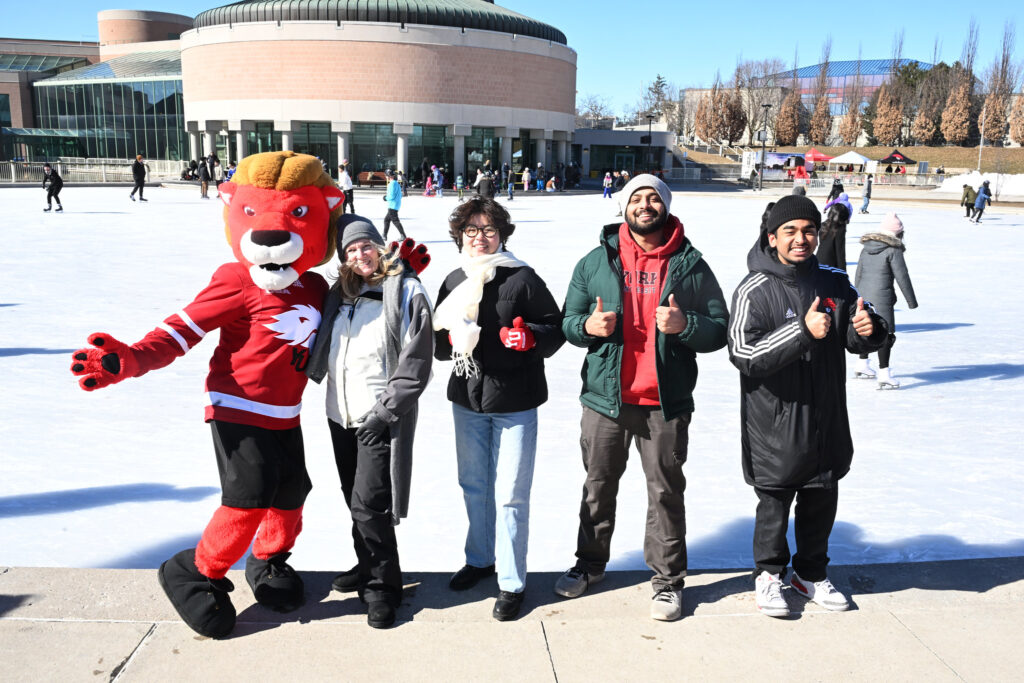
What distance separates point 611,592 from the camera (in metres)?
3.27

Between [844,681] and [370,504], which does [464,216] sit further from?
[844,681]

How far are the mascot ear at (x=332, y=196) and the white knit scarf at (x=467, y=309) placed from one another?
0.63 meters

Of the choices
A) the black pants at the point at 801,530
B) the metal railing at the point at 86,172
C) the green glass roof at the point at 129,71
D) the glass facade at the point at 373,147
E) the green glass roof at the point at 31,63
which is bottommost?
the black pants at the point at 801,530

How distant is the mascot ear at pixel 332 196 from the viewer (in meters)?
3.27

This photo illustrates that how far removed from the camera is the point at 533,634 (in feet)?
9.59

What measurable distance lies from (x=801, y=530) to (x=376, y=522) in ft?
5.55

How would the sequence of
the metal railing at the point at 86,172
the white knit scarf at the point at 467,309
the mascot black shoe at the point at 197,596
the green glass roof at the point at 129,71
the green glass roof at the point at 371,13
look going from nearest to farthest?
the mascot black shoe at the point at 197,596 < the white knit scarf at the point at 467,309 < the metal railing at the point at 86,172 < the green glass roof at the point at 371,13 < the green glass roof at the point at 129,71

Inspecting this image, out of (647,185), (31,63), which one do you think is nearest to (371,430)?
(647,185)

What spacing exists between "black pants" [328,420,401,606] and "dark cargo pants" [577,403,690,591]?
2.60 feet

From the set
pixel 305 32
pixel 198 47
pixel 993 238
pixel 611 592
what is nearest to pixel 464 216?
pixel 611 592

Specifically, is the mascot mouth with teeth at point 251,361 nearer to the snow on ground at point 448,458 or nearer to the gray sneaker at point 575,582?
the snow on ground at point 448,458

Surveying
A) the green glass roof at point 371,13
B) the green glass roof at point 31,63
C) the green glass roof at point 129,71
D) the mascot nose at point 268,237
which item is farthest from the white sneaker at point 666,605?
the green glass roof at point 31,63

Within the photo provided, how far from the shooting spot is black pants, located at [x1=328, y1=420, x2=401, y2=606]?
9.90 ft

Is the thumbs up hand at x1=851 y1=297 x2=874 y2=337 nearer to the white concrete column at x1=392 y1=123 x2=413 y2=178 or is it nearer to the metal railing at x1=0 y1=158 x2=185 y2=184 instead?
the metal railing at x1=0 y1=158 x2=185 y2=184
